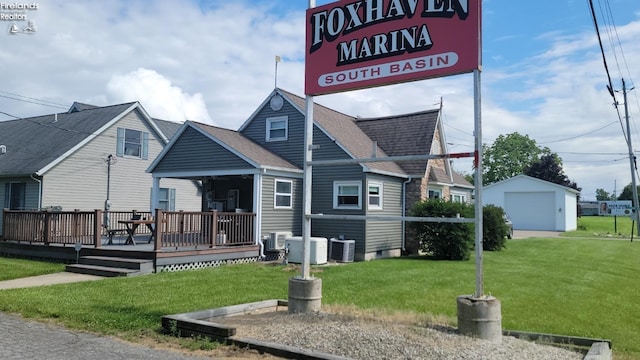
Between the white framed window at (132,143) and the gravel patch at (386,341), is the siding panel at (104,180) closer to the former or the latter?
the white framed window at (132,143)

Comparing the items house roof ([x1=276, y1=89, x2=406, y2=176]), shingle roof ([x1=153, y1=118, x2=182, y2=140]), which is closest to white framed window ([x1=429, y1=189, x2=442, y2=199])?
house roof ([x1=276, y1=89, x2=406, y2=176])

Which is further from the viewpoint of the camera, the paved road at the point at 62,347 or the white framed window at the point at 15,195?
the white framed window at the point at 15,195

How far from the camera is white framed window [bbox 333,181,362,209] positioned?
58.1ft

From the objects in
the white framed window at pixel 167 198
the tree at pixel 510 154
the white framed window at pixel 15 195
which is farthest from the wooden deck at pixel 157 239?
the tree at pixel 510 154

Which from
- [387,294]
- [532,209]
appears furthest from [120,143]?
[532,209]

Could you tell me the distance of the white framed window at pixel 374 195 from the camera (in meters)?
17.8

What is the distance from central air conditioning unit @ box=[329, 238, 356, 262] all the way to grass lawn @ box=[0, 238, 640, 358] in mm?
1150

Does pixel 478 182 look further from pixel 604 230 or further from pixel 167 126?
pixel 604 230

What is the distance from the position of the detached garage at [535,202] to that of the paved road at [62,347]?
117 feet

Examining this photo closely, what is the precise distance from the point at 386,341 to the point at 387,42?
3.96m

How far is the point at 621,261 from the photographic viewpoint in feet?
59.3

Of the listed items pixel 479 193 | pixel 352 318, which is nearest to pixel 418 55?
pixel 479 193

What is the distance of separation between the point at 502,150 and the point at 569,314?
226 ft

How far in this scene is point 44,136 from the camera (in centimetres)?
2445
